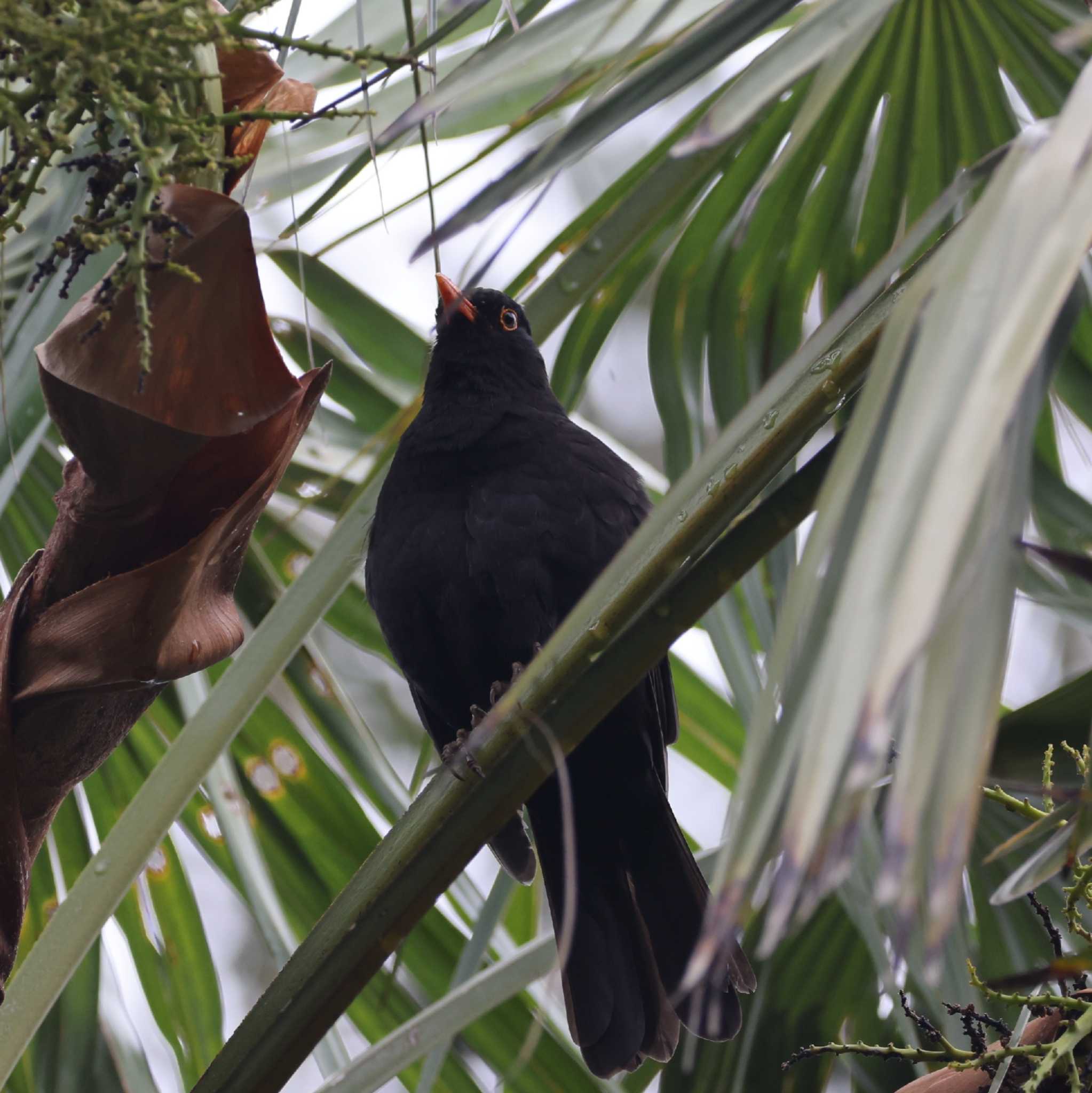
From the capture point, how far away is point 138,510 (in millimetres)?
1152

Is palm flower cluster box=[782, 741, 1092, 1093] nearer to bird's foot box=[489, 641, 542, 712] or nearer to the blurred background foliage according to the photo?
the blurred background foliage

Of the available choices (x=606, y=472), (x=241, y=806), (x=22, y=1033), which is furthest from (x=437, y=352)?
(x=22, y=1033)

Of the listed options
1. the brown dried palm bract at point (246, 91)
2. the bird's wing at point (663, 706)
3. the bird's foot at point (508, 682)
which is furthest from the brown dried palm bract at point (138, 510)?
the bird's wing at point (663, 706)

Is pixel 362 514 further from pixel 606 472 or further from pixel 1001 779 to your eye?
pixel 606 472

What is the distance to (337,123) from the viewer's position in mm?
2033

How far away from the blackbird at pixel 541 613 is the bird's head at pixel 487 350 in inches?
2.7

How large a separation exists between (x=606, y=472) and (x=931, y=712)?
1871mm

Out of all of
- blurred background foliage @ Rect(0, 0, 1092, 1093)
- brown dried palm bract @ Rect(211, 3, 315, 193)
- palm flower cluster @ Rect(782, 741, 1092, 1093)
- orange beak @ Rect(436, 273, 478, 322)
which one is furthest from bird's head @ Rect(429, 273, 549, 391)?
palm flower cluster @ Rect(782, 741, 1092, 1093)

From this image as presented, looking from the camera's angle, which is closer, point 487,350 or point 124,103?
point 124,103

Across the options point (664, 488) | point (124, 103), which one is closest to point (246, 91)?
point (124, 103)

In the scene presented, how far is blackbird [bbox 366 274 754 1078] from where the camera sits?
2.21 meters

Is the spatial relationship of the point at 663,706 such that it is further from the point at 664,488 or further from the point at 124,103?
the point at 124,103

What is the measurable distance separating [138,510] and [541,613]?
1.18 m

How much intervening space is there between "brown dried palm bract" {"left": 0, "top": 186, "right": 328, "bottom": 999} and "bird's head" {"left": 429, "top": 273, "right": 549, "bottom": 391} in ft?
4.50
